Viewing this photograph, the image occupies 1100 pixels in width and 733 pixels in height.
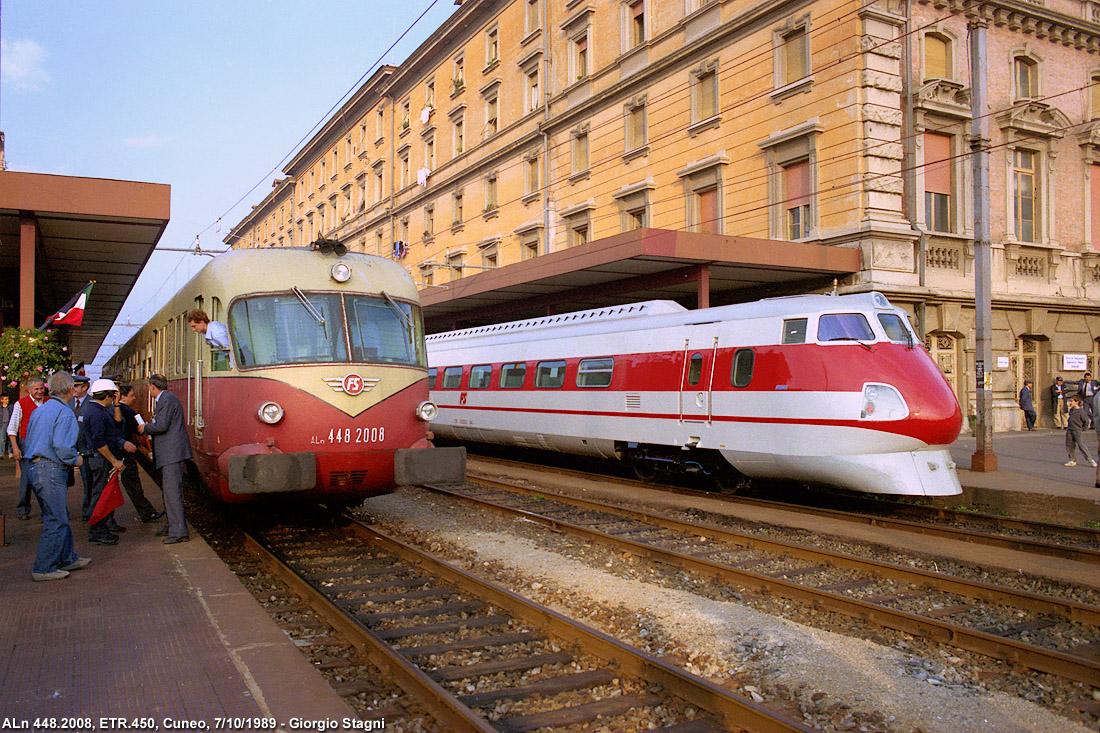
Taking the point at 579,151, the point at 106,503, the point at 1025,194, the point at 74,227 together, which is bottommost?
the point at 106,503

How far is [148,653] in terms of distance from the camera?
4949mm

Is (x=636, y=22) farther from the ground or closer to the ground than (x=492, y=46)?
closer to the ground

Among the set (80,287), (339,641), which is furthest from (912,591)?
(80,287)

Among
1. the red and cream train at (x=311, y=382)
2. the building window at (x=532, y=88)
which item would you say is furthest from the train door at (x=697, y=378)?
the building window at (x=532, y=88)

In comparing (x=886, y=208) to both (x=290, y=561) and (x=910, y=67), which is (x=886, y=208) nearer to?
(x=910, y=67)

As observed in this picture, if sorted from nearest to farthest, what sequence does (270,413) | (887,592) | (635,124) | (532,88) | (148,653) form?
(148,653) → (887,592) → (270,413) → (635,124) → (532,88)

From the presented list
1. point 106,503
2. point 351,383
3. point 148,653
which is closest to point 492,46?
point 351,383

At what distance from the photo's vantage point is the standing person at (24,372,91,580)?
22.4 feet

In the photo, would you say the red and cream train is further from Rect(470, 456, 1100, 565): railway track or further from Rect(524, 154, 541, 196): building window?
Rect(524, 154, 541, 196): building window

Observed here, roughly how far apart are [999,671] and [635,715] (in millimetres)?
2674

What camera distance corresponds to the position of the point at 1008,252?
76.0ft

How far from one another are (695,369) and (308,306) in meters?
6.86

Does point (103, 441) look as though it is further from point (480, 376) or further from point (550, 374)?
point (480, 376)

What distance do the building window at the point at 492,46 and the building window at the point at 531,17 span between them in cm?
270
